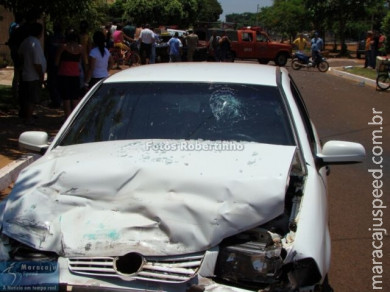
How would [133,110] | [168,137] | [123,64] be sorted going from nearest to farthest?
[168,137]
[133,110]
[123,64]

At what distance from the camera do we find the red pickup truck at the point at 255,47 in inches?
1202

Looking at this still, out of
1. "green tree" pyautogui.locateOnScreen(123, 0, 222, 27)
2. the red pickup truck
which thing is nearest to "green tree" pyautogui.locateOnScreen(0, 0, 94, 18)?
the red pickup truck

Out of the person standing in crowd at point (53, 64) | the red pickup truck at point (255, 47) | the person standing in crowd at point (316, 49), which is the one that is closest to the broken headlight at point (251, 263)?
the person standing in crowd at point (53, 64)

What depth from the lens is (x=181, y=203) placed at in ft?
9.62

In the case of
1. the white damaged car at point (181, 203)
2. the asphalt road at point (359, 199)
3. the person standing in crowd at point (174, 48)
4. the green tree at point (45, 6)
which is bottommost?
the asphalt road at point (359, 199)

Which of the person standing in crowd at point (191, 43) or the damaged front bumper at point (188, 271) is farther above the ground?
Result: the damaged front bumper at point (188, 271)

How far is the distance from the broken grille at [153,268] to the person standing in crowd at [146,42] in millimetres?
19783

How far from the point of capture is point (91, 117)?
4125 millimetres

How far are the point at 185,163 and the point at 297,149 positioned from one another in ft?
2.78

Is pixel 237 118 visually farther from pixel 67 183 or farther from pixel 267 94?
pixel 67 183

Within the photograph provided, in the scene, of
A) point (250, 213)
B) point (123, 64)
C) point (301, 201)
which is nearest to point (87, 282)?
point (250, 213)

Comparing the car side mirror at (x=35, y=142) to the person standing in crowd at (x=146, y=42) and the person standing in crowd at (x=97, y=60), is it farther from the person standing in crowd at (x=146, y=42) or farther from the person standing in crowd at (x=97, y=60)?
the person standing in crowd at (x=146, y=42)

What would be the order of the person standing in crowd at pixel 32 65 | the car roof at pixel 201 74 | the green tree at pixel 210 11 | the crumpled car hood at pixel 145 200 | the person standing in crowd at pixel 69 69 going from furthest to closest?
the green tree at pixel 210 11
the person standing in crowd at pixel 69 69
the person standing in crowd at pixel 32 65
the car roof at pixel 201 74
the crumpled car hood at pixel 145 200

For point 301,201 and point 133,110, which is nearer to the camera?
point 301,201
